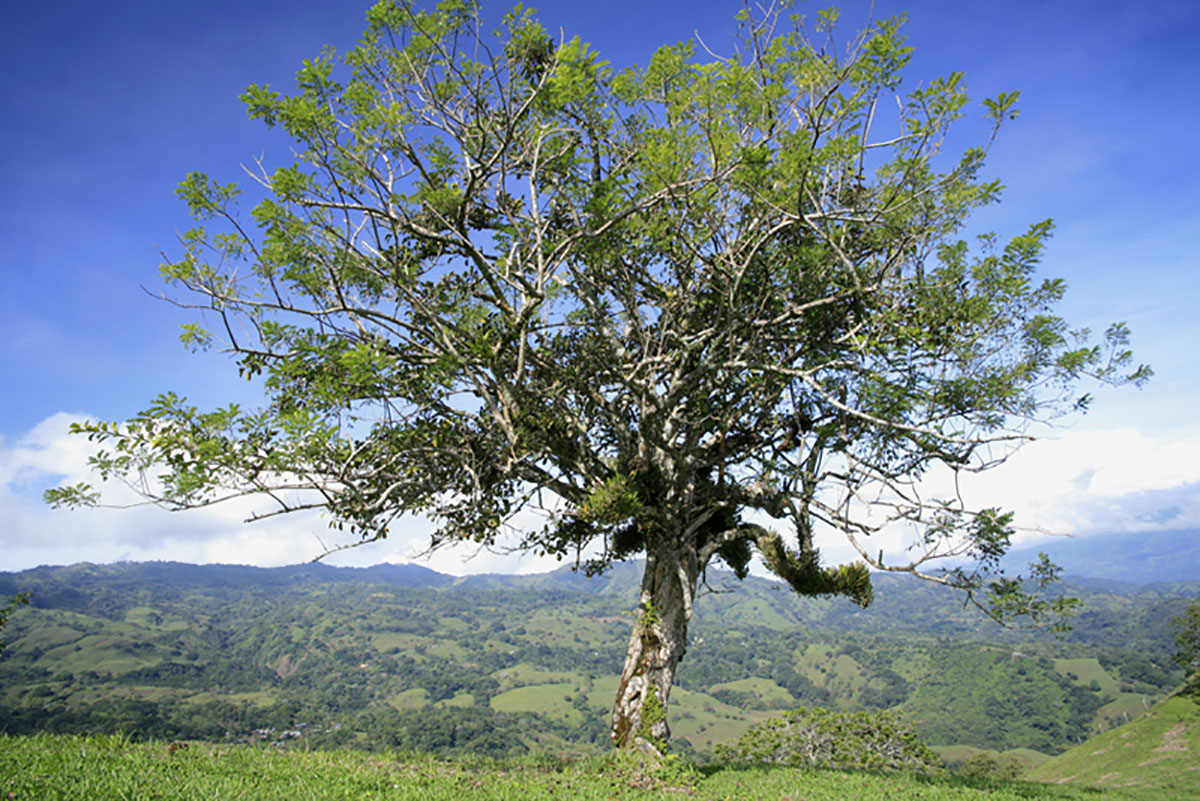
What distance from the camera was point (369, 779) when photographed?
23.1 ft

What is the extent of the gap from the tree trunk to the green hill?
58417 mm

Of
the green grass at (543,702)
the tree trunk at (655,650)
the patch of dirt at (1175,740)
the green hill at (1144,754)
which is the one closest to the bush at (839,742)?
the tree trunk at (655,650)

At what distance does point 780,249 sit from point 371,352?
6.97 metres

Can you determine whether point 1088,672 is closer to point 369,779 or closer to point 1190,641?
point 1190,641

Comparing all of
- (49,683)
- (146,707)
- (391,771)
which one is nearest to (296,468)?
(391,771)

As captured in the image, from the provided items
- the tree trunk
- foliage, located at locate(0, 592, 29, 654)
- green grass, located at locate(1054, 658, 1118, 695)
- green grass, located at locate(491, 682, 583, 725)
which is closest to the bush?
the tree trunk

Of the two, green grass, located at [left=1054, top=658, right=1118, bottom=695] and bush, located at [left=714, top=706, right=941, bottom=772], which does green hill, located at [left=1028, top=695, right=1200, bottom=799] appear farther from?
green grass, located at [left=1054, top=658, right=1118, bottom=695]

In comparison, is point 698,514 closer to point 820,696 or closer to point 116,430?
point 116,430

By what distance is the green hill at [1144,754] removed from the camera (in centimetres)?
5353

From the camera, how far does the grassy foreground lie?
548cm

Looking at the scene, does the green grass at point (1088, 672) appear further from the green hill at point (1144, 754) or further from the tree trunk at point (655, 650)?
the tree trunk at point (655, 650)

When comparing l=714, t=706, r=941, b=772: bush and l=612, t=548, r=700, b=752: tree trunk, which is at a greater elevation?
l=612, t=548, r=700, b=752: tree trunk

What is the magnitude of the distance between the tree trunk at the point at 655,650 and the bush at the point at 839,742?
1473 cm

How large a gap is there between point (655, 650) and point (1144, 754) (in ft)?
262
